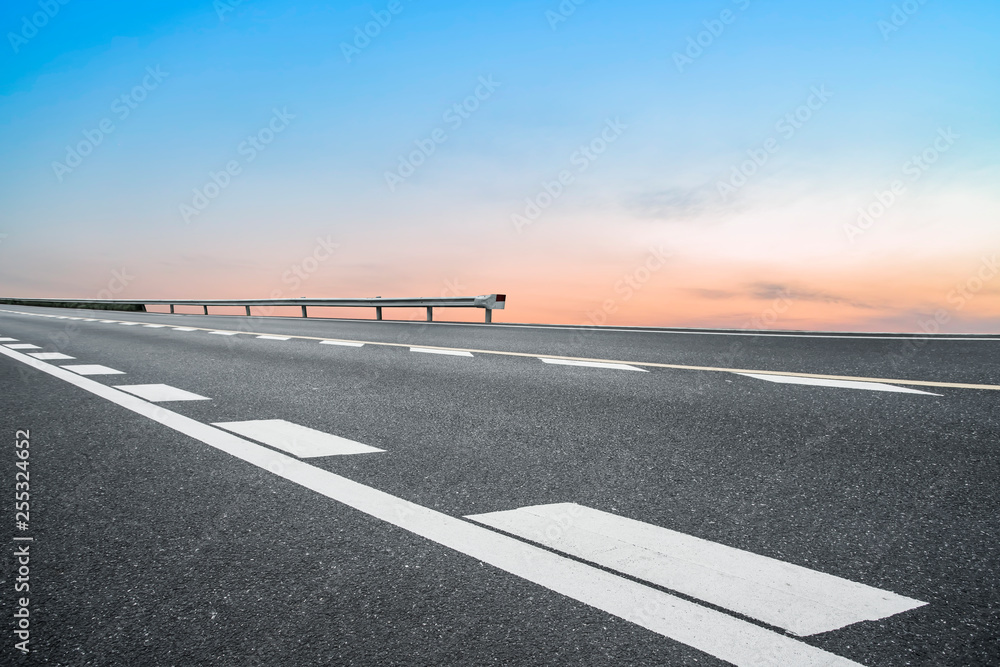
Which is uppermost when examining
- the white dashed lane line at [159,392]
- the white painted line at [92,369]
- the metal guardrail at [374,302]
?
the metal guardrail at [374,302]

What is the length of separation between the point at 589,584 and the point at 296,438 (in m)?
2.84

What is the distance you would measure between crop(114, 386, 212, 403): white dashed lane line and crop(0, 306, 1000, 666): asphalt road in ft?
1.06

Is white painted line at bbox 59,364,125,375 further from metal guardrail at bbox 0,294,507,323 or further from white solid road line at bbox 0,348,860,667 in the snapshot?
metal guardrail at bbox 0,294,507,323

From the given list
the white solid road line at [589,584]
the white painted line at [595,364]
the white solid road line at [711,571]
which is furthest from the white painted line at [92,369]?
the white solid road line at [711,571]

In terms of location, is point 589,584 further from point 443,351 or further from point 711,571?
point 443,351

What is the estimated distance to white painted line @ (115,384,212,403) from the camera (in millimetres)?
6320

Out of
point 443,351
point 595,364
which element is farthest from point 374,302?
point 595,364

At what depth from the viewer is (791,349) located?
9.61m

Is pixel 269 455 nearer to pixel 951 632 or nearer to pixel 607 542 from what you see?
pixel 607 542

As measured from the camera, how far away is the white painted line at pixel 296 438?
4.15 m

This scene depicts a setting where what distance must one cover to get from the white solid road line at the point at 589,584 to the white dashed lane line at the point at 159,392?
303cm

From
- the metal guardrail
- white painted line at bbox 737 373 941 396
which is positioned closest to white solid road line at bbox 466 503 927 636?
white painted line at bbox 737 373 941 396

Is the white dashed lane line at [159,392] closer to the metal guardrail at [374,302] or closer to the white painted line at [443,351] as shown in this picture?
the white painted line at [443,351]

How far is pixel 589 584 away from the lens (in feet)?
7.15
